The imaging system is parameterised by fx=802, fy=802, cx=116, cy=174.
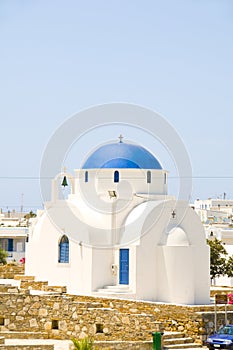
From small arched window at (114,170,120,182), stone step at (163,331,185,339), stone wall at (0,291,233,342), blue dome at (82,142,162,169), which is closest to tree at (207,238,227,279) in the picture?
blue dome at (82,142,162,169)

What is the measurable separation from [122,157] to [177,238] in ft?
12.5

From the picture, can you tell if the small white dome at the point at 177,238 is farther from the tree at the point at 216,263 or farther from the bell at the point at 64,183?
the tree at the point at 216,263

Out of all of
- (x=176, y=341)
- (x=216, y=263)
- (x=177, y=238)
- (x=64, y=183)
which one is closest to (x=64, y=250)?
(x=64, y=183)

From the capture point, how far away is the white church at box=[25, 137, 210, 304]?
24359 mm

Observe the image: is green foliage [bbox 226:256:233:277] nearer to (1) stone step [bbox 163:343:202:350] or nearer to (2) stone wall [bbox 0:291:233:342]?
(2) stone wall [bbox 0:291:233:342]

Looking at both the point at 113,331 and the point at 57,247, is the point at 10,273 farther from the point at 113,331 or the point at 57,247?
the point at 113,331

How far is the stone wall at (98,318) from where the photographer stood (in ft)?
65.8

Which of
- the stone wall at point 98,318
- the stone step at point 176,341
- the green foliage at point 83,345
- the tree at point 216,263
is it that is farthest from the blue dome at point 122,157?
the tree at point 216,263

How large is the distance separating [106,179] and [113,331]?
741 centimetres

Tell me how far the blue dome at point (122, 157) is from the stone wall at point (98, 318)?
5.47m

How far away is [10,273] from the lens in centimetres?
2952

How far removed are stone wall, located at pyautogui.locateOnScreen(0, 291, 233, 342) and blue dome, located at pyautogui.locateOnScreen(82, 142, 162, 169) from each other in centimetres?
547

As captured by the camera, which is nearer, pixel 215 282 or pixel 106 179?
pixel 106 179

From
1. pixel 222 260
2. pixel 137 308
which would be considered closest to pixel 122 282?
pixel 137 308
